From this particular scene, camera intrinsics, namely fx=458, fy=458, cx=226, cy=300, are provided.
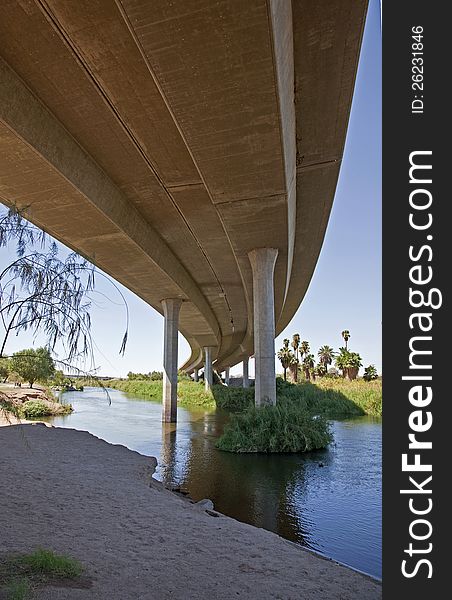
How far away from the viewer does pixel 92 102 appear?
10773 millimetres

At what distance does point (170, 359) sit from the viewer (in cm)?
2859

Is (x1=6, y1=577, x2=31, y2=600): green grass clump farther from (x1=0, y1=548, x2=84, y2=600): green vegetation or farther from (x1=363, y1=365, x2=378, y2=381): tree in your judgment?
(x1=363, y1=365, x2=378, y2=381): tree

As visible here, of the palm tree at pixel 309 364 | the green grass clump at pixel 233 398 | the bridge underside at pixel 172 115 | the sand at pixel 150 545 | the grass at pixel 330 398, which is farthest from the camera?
the palm tree at pixel 309 364

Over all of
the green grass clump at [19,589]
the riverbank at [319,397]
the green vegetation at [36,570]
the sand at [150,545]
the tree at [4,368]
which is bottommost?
the riverbank at [319,397]

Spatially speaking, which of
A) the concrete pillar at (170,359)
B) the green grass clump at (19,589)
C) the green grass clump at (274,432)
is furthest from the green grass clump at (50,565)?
the concrete pillar at (170,359)

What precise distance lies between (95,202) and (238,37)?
750 centimetres

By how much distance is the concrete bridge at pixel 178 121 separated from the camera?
26.1 ft

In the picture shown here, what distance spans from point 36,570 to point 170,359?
2408 centimetres

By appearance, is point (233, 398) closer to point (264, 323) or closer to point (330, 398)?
point (330, 398)

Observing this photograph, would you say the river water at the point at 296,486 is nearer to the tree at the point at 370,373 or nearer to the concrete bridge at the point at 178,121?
the concrete bridge at the point at 178,121

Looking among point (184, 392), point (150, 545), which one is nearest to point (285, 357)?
point (184, 392)

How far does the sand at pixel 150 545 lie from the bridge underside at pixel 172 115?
167 inches

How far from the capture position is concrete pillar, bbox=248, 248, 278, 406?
1945 cm

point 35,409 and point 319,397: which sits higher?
point 319,397
